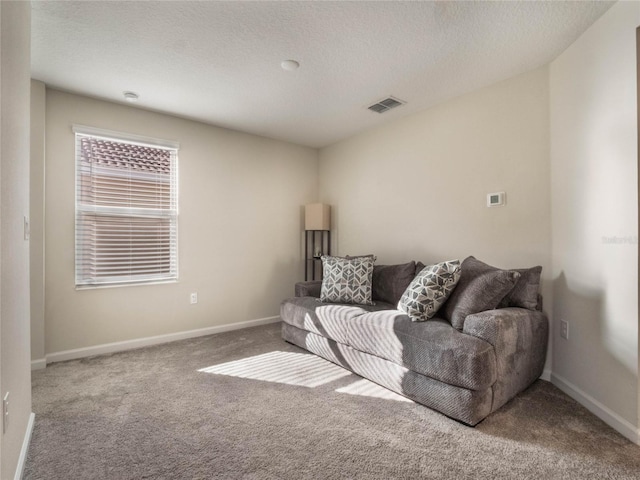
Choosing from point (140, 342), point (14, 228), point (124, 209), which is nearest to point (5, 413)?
point (14, 228)

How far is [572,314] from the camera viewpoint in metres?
2.25

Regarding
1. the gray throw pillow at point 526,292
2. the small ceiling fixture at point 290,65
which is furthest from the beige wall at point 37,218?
the gray throw pillow at point 526,292

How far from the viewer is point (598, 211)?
2.02 meters

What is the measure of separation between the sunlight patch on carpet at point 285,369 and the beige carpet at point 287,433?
2 centimetres

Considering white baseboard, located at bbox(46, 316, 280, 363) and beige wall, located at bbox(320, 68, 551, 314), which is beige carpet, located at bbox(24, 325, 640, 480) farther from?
beige wall, located at bbox(320, 68, 551, 314)

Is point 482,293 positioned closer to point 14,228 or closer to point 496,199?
point 496,199

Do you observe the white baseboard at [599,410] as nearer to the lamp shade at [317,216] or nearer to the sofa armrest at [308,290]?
the sofa armrest at [308,290]

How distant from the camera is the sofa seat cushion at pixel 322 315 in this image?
2.71 meters

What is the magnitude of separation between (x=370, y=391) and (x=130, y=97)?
3.40 meters

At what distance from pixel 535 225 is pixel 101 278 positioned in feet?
13.0

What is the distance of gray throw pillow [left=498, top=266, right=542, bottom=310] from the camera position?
2.31 metres

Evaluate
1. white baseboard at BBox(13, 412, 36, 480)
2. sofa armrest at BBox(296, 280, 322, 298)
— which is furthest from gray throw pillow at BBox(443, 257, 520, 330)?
white baseboard at BBox(13, 412, 36, 480)

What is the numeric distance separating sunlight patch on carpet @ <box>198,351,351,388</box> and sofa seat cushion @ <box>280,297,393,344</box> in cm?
26

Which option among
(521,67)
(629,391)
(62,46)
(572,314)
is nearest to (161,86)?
(62,46)
